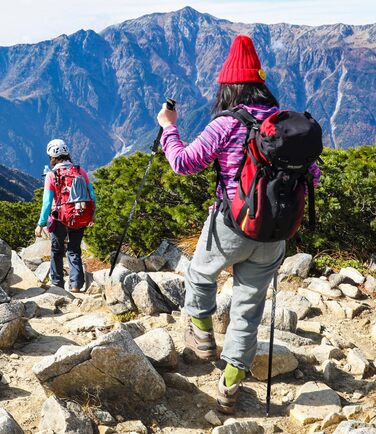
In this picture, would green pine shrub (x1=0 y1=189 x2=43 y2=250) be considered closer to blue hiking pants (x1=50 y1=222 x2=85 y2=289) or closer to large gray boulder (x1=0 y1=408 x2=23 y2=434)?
blue hiking pants (x1=50 y1=222 x2=85 y2=289)

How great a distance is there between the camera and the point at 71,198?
7496mm

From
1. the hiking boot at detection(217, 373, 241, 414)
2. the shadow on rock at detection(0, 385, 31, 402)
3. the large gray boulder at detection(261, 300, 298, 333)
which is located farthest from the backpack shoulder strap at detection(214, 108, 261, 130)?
the large gray boulder at detection(261, 300, 298, 333)

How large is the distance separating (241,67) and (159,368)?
2.41 m

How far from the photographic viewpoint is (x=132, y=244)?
Answer: 32.9 ft

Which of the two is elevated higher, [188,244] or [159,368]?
[159,368]

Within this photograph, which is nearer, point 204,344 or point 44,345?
point 204,344

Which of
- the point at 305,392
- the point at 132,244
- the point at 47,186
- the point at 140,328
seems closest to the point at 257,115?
the point at 305,392

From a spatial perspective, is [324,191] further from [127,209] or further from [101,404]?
[101,404]

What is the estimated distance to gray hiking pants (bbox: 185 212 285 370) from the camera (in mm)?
3754

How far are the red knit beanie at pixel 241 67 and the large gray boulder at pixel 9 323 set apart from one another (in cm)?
258

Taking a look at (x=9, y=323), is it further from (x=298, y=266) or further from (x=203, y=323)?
(x=298, y=266)

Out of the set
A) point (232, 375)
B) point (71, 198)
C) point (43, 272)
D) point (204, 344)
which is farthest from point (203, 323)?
point (43, 272)

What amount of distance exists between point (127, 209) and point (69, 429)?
6.36m

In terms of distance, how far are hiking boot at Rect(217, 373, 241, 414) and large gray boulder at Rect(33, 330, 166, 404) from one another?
0.42 meters
